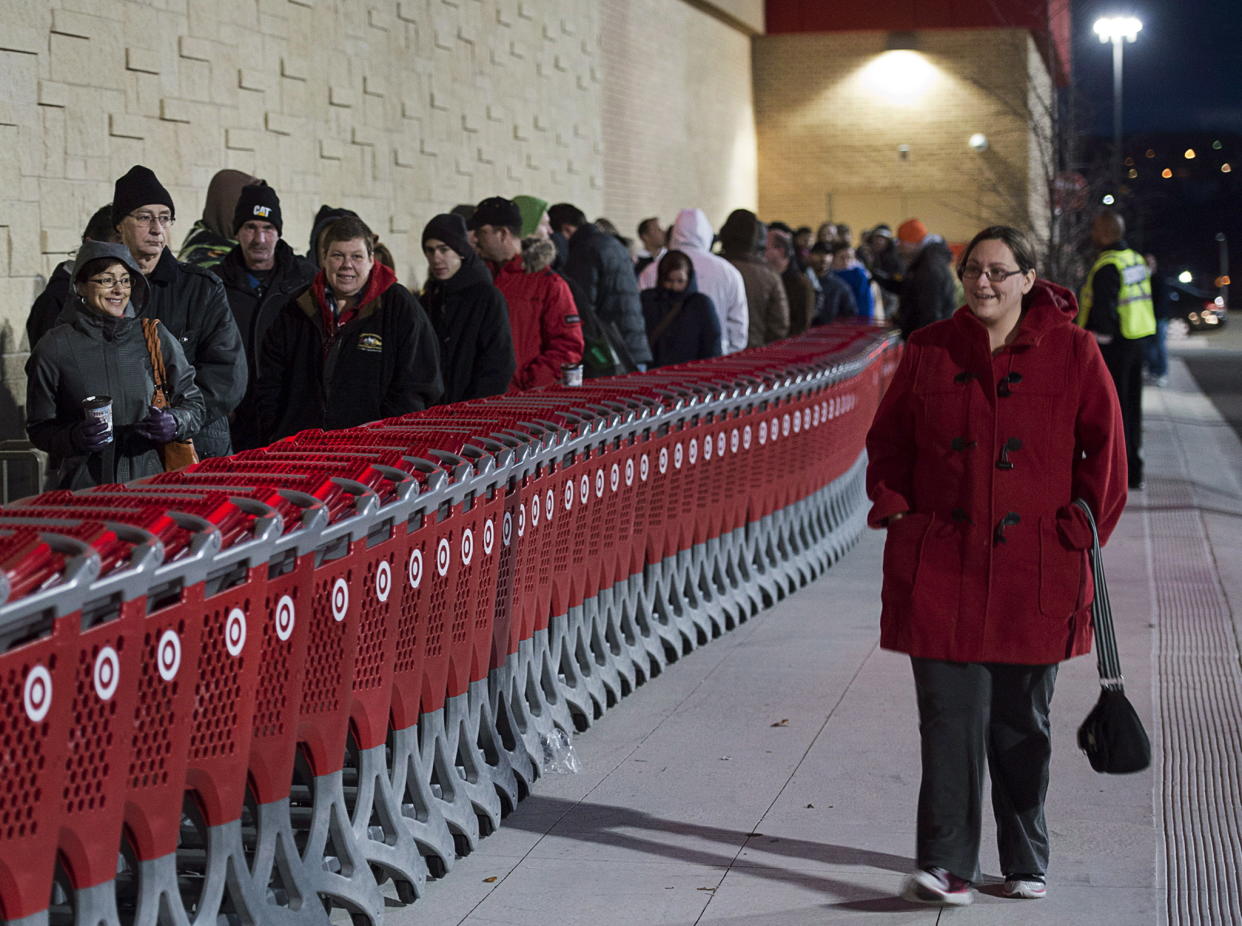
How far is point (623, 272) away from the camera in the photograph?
486 inches

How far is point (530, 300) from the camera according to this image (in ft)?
33.6

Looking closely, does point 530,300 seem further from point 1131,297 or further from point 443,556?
point 1131,297

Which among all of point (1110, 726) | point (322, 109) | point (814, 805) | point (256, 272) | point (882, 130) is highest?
point (882, 130)

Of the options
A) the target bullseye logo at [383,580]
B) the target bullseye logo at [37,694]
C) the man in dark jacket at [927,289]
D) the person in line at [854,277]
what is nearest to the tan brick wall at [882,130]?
the person in line at [854,277]

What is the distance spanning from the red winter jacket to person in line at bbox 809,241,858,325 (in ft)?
36.8

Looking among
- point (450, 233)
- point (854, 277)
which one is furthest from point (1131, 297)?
point (854, 277)

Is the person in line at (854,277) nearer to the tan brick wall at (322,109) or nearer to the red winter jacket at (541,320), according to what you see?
the tan brick wall at (322,109)

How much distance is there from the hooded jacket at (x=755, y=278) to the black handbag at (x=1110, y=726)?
9601 mm

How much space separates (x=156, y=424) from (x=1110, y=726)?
3.45 m

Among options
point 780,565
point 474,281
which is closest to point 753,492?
point 780,565

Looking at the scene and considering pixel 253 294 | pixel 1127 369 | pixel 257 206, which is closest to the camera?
pixel 257 206

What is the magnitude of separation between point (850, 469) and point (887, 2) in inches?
1098

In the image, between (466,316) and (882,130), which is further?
(882,130)

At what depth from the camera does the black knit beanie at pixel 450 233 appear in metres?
8.99
